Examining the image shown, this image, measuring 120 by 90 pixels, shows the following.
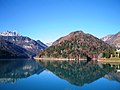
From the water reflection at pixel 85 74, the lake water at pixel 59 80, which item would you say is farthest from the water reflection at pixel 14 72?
the water reflection at pixel 85 74

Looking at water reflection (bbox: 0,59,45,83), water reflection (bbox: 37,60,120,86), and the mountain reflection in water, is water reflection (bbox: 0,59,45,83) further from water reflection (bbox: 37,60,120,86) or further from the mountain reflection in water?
water reflection (bbox: 37,60,120,86)

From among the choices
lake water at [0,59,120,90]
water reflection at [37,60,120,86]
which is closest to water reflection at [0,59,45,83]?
lake water at [0,59,120,90]

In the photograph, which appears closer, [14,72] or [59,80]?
[59,80]

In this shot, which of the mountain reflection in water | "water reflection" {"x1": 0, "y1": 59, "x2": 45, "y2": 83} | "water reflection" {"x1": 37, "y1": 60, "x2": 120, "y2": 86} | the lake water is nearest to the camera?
the lake water

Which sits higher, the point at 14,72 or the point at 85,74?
the point at 14,72

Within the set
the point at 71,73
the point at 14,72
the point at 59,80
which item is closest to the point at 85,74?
the point at 71,73

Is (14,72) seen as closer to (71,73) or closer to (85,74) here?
(71,73)

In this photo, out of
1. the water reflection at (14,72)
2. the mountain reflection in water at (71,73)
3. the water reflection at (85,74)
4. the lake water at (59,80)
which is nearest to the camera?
the lake water at (59,80)

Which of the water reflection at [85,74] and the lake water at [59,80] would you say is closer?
the lake water at [59,80]

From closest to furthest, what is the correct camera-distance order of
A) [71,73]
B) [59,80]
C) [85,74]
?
[59,80]
[85,74]
[71,73]

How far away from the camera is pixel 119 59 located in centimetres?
18325

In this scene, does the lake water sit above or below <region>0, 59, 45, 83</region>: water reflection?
below

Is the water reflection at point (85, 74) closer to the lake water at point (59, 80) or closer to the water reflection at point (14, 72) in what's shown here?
the lake water at point (59, 80)

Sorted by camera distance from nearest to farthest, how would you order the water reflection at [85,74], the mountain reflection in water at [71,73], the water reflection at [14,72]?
the water reflection at [14,72], the mountain reflection in water at [71,73], the water reflection at [85,74]
